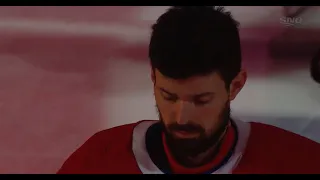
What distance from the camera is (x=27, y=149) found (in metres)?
2.06

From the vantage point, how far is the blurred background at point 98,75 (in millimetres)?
2010

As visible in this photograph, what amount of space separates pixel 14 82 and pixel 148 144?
448mm

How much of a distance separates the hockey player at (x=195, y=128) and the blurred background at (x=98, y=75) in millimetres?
33

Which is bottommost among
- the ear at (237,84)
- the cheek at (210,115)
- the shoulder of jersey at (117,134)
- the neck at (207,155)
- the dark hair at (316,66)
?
the neck at (207,155)

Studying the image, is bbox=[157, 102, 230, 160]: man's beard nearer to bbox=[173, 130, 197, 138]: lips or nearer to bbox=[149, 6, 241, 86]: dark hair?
bbox=[173, 130, 197, 138]: lips

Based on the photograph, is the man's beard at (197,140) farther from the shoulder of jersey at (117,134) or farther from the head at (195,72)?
the shoulder of jersey at (117,134)

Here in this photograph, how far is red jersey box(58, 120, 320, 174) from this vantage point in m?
2.00

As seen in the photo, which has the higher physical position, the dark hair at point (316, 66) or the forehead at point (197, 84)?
the dark hair at point (316, 66)

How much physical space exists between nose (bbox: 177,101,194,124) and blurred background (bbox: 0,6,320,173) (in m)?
0.10

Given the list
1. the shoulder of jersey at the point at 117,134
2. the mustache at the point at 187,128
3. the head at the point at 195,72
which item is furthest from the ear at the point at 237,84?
the shoulder of jersey at the point at 117,134

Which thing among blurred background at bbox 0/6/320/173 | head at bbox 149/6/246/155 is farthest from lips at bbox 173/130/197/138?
blurred background at bbox 0/6/320/173

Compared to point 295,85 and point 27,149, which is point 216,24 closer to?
point 295,85
